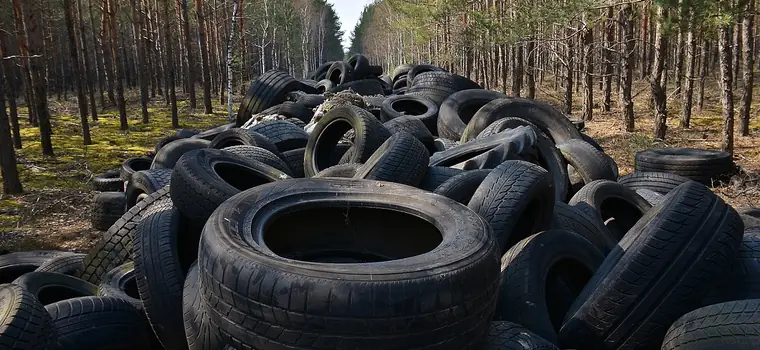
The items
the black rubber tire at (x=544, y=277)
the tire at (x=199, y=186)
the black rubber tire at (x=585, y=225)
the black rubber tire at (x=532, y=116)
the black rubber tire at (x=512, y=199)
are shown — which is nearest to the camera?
the black rubber tire at (x=544, y=277)

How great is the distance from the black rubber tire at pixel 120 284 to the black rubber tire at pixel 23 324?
1.01 meters

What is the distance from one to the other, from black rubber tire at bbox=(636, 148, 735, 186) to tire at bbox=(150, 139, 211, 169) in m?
6.57

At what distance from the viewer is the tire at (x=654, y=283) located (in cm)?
316

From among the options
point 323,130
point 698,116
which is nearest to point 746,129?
point 698,116

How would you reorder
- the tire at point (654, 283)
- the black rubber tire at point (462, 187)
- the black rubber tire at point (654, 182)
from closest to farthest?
the tire at point (654, 283)
the black rubber tire at point (462, 187)
the black rubber tire at point (654, 182)

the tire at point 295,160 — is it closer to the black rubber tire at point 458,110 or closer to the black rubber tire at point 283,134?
the black rubber tire at point 283,134

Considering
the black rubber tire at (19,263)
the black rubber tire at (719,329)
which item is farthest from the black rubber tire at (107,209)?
the black rubber tire at (719,329)

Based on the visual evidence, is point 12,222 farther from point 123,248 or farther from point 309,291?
point 309,291

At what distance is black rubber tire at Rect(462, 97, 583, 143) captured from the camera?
27.0ft

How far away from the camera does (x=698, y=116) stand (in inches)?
711

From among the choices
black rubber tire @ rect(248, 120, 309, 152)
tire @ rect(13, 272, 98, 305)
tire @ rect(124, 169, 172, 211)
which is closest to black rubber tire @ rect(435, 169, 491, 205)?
tire @ rect(13, 272, 98, 305)

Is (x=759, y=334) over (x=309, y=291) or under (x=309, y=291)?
under

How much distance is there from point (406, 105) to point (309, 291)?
8.79m

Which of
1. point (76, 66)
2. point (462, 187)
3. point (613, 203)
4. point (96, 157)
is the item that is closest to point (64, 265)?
point (462, 187)
